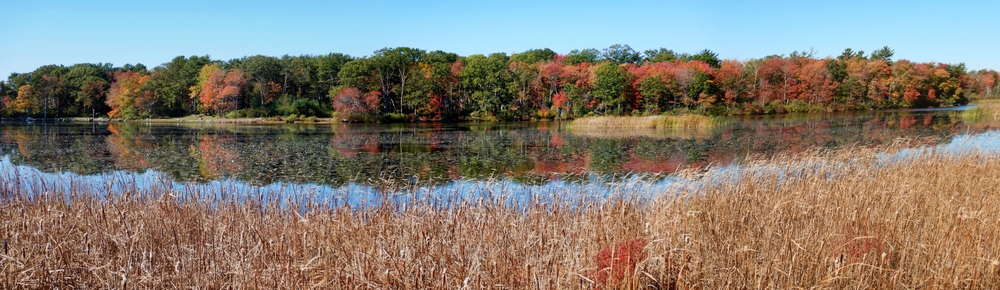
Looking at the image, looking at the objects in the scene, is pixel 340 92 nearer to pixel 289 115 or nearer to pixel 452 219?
pixel 289 115

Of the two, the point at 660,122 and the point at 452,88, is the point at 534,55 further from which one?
the point at 660,122

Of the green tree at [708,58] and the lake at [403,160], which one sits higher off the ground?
the green tree at [708,58]

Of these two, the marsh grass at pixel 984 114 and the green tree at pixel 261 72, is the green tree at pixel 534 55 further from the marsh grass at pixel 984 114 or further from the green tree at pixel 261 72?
the marsh grass at pixel 984 114

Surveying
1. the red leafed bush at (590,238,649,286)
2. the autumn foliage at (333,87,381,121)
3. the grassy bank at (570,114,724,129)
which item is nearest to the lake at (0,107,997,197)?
the red leafed bush at (590,238,649,286)

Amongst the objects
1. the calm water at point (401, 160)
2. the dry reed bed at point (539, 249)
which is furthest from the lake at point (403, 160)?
the dry reed bed at point (539, 249)

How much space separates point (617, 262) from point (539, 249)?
82cm

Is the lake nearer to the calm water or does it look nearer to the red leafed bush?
the calm water

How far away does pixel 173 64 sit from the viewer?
5719 cm

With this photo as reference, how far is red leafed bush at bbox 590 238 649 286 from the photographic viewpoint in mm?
3187

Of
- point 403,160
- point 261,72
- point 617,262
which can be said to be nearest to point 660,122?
point 403,160

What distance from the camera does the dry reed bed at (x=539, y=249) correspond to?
3.27m

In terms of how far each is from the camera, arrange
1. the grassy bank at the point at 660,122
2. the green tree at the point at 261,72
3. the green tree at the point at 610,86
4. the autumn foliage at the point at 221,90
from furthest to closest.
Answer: the green tree at the point at 261,72, the autumn foliage at the point at 221,90, the green tree at the point at 610,86, the grassy bank at the point at 660,122

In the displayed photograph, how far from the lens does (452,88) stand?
49312 mm

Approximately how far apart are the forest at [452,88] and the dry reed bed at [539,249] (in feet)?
128
